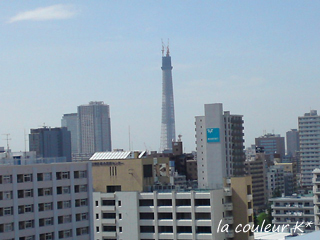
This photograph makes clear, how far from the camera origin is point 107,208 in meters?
62.3

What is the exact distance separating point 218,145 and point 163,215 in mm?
57412

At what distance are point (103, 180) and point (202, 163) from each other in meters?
57.9

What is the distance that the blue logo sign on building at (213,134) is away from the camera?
112688 millimetres

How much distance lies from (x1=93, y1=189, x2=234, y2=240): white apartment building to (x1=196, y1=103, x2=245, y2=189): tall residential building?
49.3 m

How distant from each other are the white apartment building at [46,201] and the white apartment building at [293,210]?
58061mm

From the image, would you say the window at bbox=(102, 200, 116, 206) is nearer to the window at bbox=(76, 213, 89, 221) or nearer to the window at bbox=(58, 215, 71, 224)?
the window at bbox=(76, 213, 89, 221)

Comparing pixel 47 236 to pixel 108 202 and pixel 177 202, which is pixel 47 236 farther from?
pixel 108 202

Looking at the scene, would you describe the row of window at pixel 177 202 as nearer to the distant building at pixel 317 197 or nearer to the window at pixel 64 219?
the window at pixel 64 219

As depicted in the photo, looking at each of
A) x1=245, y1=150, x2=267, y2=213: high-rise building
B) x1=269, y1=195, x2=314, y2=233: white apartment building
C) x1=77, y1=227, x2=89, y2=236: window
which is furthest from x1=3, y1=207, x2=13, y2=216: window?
x1=245, y1=150, x2=267, y2=213: high-rise building

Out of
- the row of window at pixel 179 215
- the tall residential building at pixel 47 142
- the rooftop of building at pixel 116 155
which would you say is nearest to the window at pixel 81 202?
the row of window at pixel 179 215

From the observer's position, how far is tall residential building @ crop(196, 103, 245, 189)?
11356 centimetres

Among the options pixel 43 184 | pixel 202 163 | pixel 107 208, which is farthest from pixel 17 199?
pixel 202 163

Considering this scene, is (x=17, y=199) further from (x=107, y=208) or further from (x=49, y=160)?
(x=107, y=208)

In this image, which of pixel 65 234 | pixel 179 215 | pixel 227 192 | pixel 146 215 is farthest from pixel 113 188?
pixel 65 234
